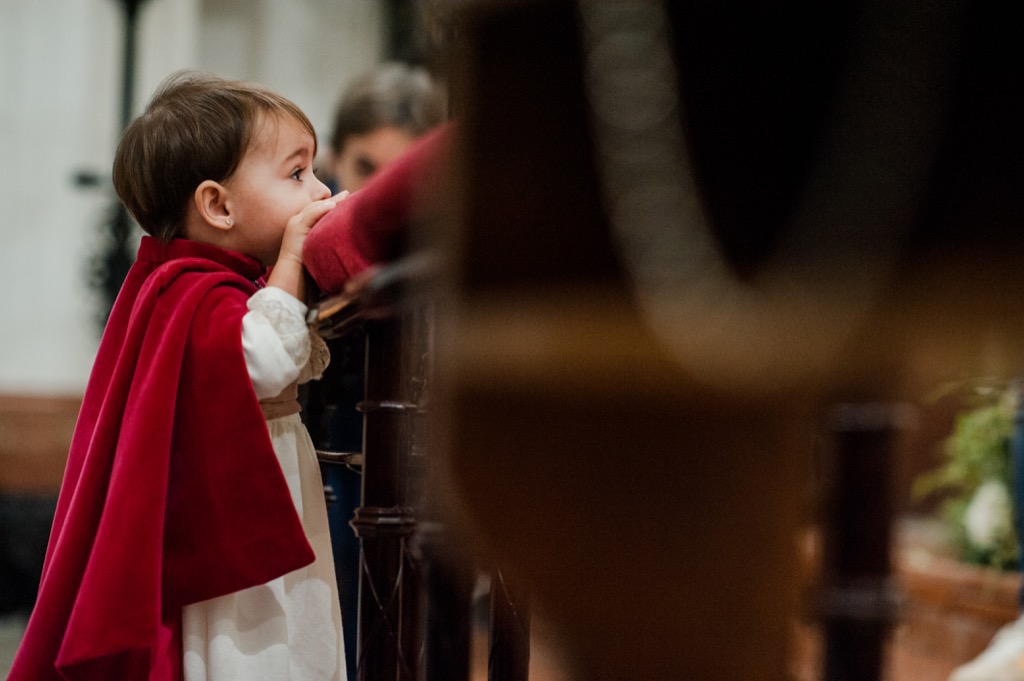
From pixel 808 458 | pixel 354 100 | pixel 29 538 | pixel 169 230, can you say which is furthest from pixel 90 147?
pixel 808 458

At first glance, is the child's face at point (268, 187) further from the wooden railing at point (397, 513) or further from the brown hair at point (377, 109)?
the brown hair at point (377, 109)

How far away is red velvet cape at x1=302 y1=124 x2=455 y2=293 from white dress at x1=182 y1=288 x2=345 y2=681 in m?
0.07

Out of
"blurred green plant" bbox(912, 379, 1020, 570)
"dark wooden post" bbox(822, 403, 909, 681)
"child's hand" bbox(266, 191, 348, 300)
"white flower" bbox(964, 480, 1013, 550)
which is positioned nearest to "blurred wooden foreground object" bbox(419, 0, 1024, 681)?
"dark wooden post" bbox(822, 403, 909, 681)

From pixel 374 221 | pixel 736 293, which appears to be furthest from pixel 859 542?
pixel 374 221

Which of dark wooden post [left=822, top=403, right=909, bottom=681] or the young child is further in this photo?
the young child

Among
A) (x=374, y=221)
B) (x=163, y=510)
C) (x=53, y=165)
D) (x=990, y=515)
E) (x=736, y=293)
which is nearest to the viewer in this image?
(x=736, y=293)

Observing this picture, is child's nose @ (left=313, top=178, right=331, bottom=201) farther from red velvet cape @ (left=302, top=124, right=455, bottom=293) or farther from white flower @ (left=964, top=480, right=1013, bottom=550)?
white flower @ (left=964, top=480, right=1013, bottom=550)

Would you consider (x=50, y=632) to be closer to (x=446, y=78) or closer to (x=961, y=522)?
(x=446, y=78)

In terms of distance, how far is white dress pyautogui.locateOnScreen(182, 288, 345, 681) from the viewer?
0.93 metres

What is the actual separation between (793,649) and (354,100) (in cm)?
170

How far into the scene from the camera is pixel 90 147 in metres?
3.97

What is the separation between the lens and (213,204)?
1035 mm

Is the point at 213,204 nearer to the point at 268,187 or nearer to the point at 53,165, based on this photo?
the point at 268,187

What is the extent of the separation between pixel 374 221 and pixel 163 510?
1.07 feet
